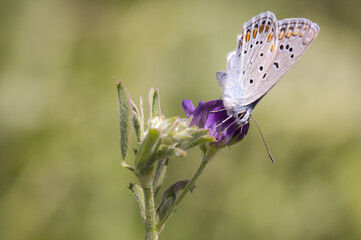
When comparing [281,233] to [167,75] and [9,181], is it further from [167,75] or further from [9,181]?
[9,181]

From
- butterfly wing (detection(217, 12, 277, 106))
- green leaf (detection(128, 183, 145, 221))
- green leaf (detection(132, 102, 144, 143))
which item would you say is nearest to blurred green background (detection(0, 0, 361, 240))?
butterfly wing (detection(217, 12, 277, 106))

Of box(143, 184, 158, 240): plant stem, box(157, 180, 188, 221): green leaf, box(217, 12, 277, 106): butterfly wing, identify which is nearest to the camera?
box(143, 184, 158, 240): plant stem

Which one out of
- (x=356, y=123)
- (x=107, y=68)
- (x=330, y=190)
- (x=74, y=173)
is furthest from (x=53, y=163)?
(x=356, y=123)

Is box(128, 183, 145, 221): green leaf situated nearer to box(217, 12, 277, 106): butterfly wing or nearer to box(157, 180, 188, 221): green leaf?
box(157, 180, 188, 221): green leaf

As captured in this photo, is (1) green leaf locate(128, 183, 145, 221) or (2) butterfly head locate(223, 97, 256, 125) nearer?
(1) green leaf locate(128, 183, 145, 221)

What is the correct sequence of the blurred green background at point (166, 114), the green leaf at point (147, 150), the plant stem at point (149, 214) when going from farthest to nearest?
1. the blurred green background at point (166, 114)
2. the plant stem at point (149, 214)
3. the green leaf at point (147, 150)

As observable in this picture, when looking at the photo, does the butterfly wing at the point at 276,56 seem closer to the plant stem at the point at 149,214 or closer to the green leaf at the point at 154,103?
the green leaf at the point at 154,103

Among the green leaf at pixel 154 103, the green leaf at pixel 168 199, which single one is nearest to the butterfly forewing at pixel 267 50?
the green leaf at pixel 154 103
